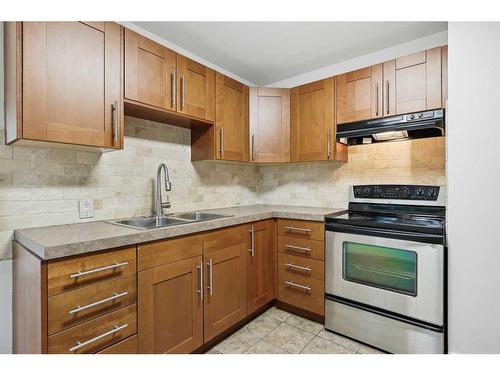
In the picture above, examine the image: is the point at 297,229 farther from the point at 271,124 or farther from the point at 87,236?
the point at 87,236

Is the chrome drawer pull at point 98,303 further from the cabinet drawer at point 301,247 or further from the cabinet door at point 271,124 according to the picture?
the cabinet door at point 271,124

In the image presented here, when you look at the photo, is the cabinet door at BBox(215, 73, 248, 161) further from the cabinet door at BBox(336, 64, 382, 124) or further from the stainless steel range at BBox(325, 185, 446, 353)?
the stainless steel range at BBox(325, 185, 446, 353)

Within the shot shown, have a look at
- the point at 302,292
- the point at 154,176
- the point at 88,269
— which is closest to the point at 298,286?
the point at 302,292

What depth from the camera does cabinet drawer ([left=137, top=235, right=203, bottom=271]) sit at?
1414mm

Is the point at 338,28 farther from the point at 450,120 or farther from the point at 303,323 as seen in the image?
the point at 303,323

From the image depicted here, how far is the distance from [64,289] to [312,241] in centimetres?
169

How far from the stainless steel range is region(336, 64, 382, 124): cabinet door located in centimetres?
68

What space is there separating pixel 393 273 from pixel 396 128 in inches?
40.8

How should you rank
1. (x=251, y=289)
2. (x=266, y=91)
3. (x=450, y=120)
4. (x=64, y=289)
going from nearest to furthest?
(x=64, y=289) < (x=450, y=120) < (x=251, y=289) < (x=266, y=91)

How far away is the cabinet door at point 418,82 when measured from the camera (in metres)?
1.88

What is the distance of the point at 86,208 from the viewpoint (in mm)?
1745
